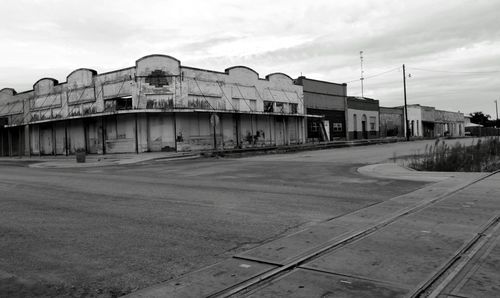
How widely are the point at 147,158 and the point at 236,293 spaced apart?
2534cm

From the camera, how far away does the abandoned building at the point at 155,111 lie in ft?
110

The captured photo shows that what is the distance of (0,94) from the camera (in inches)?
1949

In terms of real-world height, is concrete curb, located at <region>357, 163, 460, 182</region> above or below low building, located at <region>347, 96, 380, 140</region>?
below

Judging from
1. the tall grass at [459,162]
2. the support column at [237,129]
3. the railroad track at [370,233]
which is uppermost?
the support column at [237,129]

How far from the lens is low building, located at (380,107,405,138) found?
217 feet

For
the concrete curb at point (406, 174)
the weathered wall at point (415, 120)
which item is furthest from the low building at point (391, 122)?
the concrete curb at point (406, 174)

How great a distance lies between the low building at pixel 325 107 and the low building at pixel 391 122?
13236mm

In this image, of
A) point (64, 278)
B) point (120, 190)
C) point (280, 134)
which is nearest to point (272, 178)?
point (120, 190)

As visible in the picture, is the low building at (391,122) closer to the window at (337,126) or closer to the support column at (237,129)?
the window at (337,126)

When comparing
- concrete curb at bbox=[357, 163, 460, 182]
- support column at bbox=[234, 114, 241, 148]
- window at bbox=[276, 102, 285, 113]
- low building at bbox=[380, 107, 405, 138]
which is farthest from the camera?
low building at bbox=[380, 107, 405, 138]

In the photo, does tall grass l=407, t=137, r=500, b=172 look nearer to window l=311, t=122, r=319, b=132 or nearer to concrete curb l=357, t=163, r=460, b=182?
concrete curb l=357, t=163, r=460, b=182

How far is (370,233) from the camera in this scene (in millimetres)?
6641

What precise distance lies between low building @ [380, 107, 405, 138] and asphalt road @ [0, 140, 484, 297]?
55.0 meters

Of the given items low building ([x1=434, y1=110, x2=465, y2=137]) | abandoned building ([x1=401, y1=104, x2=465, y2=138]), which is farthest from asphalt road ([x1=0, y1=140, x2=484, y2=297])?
low building ([x1=434, y1=110, x2=465, y2=137])
